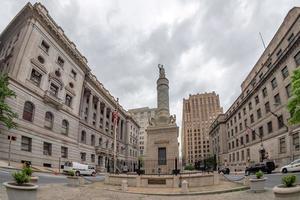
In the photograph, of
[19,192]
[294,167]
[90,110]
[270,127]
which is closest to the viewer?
[19,192]

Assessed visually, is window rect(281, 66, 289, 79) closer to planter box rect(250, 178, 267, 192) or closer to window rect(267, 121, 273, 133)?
window rect(267, 121, 273, 133)

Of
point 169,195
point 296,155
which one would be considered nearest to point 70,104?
point 169,195

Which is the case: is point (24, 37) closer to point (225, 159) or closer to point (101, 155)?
point (101, 155)

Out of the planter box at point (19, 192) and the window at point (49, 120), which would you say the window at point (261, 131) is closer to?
the window at point (49, 120)

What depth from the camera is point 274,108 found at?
42.9 metres

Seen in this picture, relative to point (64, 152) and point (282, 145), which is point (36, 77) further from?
point (282, 145)

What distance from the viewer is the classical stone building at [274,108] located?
1451 inches

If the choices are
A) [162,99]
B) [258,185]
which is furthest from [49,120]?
[258,185]

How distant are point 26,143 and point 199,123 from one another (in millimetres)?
127716

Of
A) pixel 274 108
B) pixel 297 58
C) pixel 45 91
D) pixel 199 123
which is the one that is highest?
pixel 199 123

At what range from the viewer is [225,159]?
3034 inches

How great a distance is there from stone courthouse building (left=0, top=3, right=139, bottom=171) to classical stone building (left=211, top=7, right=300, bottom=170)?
3001cm

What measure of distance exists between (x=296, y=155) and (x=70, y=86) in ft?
144

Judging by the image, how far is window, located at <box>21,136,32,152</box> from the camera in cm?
3267
